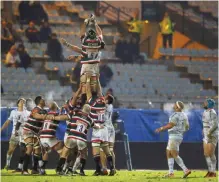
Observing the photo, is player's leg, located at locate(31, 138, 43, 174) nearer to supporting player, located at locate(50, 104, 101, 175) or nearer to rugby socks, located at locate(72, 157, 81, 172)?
rugby socks, located at locate(72, 157, 81, 172)

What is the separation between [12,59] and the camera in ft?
135

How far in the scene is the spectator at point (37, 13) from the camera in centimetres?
4350

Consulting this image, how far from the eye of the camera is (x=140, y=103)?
3866cm

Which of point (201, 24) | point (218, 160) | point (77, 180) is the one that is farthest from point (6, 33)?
point (77, 180)

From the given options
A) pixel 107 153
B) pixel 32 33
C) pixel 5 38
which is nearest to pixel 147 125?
pixel 107 153

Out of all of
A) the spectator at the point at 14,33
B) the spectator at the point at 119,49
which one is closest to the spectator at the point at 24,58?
the spectator at the point at 14,33

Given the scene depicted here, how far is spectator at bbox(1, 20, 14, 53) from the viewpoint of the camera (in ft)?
137

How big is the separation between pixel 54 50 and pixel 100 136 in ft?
63.1

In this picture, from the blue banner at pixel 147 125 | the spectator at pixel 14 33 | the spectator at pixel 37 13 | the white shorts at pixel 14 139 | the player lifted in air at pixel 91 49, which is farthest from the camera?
the spectator at pixel 37 13

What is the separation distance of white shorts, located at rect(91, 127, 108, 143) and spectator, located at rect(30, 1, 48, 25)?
66.7ft

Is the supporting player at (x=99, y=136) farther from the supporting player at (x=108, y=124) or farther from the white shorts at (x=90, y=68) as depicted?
the white shorts at (x=90, y=68)

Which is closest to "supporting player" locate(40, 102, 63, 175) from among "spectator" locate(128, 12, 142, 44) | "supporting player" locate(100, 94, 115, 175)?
"supporting player" locate(100, 94, 115, 175)

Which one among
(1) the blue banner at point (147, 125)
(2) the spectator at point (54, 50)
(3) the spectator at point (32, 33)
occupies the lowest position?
(1) the blue banner at point (147, 125)

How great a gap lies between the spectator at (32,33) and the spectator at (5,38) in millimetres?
901
